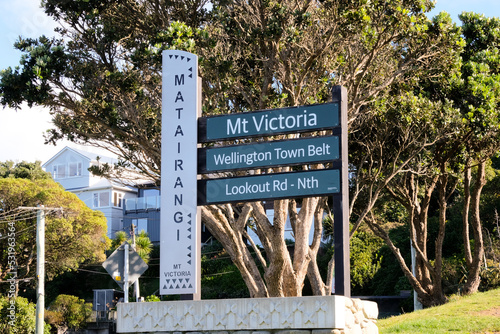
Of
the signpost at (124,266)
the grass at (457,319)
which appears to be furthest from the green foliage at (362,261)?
the signpost at (124,266)

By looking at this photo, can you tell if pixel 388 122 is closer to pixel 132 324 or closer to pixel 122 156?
pixel 122 156

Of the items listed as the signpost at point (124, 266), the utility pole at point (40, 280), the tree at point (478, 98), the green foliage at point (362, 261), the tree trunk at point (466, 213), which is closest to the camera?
the signpost at point (124, 266)

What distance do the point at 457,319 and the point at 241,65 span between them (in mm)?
9146

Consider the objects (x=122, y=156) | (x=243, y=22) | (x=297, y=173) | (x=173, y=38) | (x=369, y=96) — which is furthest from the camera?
(x=122, y=156)

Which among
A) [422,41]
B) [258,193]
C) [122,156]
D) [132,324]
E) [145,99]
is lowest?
[132,324]

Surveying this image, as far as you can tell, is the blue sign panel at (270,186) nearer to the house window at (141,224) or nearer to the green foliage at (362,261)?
the green foliage at (362,261)

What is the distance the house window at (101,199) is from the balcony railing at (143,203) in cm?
197

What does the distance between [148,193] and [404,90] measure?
3587cm

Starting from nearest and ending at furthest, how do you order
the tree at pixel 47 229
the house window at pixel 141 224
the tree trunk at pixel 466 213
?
the tree trunk at pixel 466 213, the tree at pixel 47 229, the house window at pixel 141 224

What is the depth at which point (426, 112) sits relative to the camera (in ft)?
67.0

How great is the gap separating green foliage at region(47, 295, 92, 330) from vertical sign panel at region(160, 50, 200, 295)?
2861cm

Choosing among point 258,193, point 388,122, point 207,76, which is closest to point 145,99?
point 207,76

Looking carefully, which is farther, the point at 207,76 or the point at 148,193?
the point at 148,193

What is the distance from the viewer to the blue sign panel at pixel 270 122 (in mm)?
9977
